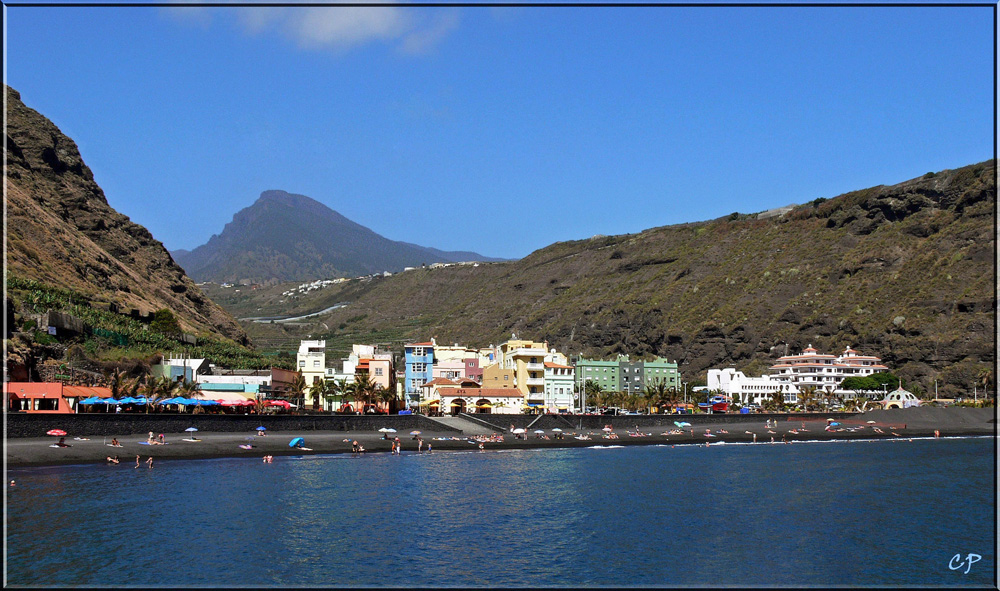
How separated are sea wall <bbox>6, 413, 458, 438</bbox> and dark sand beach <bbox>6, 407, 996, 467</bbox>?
64cm

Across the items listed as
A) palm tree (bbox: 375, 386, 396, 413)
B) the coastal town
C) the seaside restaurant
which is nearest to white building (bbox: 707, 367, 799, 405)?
the coastal town

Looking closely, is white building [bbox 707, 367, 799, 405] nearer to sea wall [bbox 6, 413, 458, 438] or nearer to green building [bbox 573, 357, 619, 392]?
green building [bbox 573, 357, 619, 392]

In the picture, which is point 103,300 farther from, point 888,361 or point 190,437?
point 888,361

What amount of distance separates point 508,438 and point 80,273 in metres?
67.8

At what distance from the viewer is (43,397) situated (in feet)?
195

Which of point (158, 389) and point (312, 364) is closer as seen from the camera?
point (158, 389)

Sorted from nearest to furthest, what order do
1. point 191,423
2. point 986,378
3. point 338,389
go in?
point 191,423 → point 338,389 → point 986,378

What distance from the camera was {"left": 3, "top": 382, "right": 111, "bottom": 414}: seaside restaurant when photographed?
58.0 metres

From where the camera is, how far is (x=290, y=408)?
80438mm

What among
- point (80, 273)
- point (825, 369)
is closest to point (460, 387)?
point (80, 273)

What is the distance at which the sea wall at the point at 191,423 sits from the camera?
2114 inches

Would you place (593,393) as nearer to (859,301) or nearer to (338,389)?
(338,389)

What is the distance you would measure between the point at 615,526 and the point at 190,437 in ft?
115

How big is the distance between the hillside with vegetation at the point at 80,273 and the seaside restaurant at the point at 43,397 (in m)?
3.33
